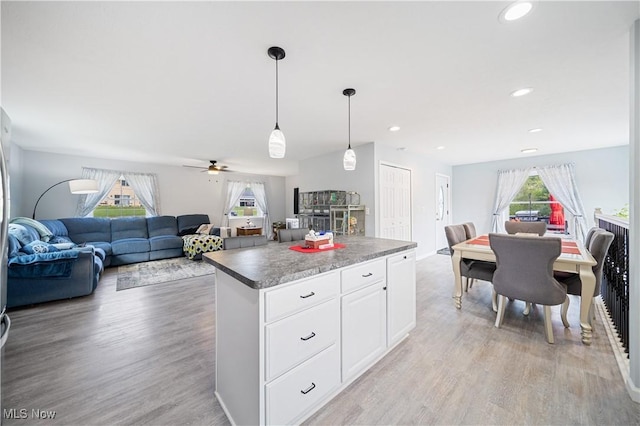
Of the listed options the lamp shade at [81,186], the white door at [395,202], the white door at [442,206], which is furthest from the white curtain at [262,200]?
the white door at [442,206]

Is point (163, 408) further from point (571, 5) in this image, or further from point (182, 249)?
point (182, 249)

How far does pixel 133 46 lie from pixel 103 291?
11.6ft

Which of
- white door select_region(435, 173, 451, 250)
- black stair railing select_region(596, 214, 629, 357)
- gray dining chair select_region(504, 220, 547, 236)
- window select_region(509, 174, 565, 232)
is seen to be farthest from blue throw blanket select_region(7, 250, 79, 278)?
window select_region(509, 174, 565, 232)

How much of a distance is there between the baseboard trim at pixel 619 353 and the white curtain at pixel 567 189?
2985 millimetres

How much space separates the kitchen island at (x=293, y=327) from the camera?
123 centimetres

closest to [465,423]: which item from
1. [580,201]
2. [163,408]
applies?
[163,408]

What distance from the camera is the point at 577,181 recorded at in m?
5.10

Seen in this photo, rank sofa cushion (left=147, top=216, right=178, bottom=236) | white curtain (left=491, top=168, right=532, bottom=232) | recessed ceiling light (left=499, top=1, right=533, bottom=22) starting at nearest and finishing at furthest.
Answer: recessed ceiling light (left=499, top=1, right=533, bottom=22) → white curtain (left=491, top=168, right=532, bottom=232) → sofa cushion (left=147, top=216, right=178, bottom=236)

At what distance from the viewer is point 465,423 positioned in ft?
4.58

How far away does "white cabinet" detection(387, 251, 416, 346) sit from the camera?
205 centimetres

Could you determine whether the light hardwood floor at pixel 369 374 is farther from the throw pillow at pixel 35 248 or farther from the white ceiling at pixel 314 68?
the white ceiling at pixel 314 68

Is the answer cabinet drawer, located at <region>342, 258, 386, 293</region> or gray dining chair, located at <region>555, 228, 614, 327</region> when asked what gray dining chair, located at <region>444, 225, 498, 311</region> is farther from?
cabinet drawer, located at <region>342, 258, 386, 293</region>

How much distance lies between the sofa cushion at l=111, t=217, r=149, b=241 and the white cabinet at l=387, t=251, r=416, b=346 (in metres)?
6.14

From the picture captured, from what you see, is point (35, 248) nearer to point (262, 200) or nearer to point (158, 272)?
point (158, 272)
